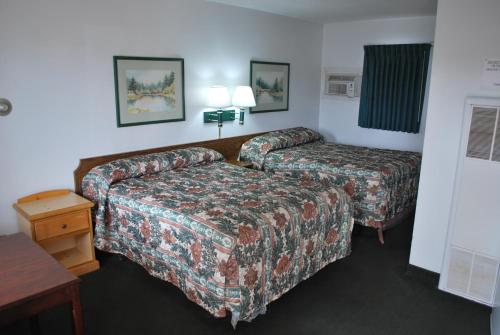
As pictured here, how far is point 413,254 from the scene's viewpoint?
3.04 m

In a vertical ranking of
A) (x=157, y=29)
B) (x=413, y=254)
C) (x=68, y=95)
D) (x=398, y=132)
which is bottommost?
(x=413, y=254)

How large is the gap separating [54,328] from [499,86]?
3.08 metres

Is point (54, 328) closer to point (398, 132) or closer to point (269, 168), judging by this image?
point (269, 168)

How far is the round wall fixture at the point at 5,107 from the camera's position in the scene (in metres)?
2.77

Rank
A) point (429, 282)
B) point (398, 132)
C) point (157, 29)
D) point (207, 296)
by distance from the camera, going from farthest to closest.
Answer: point (398, 132)
point (157, 29)
point (429, 282)
point (207, 296)

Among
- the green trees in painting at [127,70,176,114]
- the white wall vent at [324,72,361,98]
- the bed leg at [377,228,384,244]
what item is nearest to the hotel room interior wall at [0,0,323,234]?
the green trees in painting at [127,70,176,114]

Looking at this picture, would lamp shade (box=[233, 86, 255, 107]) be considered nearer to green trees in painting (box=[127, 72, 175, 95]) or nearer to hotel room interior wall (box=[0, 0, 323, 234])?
hotel room interior wall (box=[0, 0, 323, 234])

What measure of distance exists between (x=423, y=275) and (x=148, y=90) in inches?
108

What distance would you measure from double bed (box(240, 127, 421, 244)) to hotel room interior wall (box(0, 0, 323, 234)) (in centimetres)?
61

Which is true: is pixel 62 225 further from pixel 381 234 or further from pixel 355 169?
pixel 381 234

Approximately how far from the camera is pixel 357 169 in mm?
3686

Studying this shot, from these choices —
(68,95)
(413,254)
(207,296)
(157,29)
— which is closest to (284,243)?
(207,296)

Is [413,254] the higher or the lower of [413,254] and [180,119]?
the lower

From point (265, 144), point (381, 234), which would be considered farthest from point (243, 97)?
point (381, 234)
